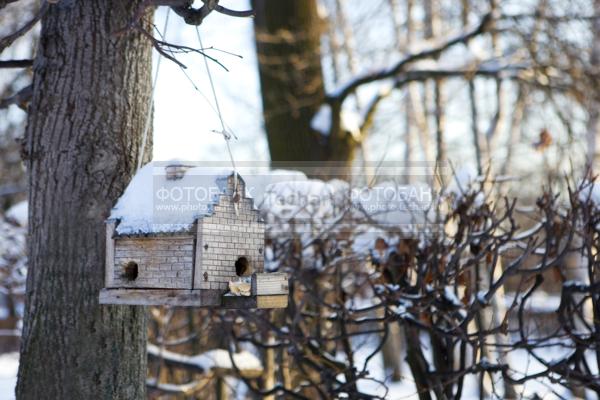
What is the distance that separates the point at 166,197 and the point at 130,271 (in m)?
0.37

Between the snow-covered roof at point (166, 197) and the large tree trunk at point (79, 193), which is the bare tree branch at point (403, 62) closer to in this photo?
the large tree trunk at point (79, 193)

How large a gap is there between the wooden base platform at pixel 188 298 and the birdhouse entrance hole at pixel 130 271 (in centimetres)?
9

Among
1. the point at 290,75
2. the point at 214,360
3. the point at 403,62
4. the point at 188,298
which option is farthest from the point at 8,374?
the point at 188,298

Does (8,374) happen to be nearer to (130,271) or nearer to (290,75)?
(290,75)

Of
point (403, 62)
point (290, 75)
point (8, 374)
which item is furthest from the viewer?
point (8, 374)

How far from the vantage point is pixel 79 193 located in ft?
11.5

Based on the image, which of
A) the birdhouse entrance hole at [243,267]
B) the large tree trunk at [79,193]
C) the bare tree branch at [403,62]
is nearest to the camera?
the birdhouse entrance hole at [243,267]

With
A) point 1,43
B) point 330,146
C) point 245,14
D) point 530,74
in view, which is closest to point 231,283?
point 245,14

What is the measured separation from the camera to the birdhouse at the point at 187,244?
10.0ft

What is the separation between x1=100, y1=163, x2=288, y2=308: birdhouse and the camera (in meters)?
3.05

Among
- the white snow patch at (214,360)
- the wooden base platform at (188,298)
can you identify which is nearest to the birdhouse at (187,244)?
the wooden base platform at (188,298)

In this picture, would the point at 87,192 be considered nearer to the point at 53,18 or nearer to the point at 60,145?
the point at 60,145

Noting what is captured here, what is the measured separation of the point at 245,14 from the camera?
3.16 m

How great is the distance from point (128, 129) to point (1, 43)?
711 mm
